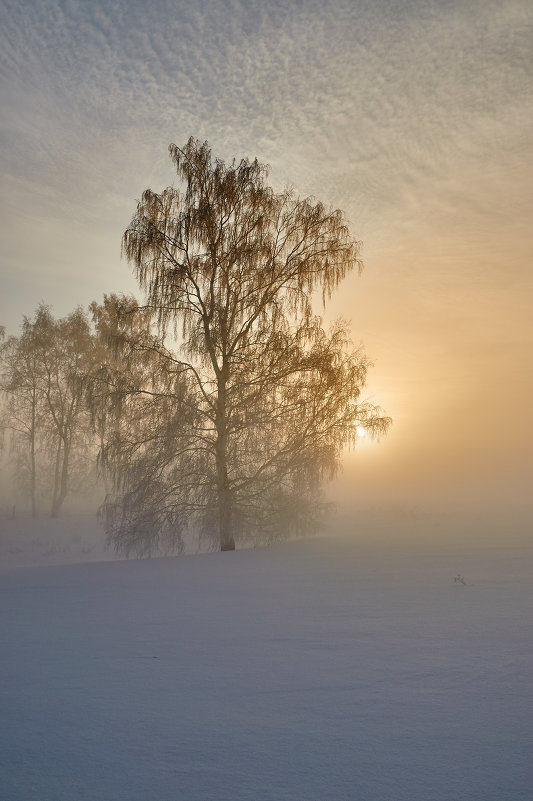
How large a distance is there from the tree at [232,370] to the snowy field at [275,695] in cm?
599

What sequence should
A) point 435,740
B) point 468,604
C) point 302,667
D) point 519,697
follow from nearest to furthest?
point 435,740 → point 519,697 → point 302,667 → point 468,604

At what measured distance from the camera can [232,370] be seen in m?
12.6

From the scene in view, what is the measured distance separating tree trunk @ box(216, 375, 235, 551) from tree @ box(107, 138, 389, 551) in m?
0.02

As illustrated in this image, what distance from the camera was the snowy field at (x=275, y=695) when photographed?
2281 millimetres

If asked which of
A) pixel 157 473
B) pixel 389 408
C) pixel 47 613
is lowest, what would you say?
pixel 47 613

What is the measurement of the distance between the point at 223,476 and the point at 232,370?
2.34 m

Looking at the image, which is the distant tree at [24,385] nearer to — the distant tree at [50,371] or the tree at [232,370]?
the distant tree at [50,371]

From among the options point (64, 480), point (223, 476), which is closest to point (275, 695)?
point (223, 476)

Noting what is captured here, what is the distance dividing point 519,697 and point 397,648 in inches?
42.6

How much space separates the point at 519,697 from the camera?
3.03 metres

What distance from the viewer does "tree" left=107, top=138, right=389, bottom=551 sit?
12398 mm

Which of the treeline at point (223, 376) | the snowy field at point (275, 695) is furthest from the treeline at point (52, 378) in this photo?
the snowy field at point (275, 695)

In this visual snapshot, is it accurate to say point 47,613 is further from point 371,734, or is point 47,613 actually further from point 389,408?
point 389,408

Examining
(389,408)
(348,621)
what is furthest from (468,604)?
(389,408)
